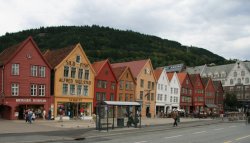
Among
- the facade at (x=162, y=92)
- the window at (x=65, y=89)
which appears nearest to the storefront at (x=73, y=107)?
the window at (x=65, y=89)

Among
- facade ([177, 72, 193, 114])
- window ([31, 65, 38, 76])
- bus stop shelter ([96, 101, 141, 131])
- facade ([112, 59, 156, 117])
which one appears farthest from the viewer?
facade ([177, 72, 193, 114])

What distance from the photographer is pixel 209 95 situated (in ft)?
353

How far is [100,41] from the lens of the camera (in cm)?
16588

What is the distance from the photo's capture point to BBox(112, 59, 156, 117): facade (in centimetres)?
7925

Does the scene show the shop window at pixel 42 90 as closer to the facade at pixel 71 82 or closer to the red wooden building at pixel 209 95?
the facade at pixel 71 82

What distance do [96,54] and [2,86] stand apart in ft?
323

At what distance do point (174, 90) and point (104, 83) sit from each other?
27.6m

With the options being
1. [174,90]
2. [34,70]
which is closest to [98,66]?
[34,70]

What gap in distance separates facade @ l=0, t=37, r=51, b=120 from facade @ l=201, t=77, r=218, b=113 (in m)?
59.8

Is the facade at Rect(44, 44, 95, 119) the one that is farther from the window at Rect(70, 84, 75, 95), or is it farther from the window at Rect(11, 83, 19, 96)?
the window at Rect(11, 83, 19, 96)

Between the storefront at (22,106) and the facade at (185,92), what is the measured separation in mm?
46249

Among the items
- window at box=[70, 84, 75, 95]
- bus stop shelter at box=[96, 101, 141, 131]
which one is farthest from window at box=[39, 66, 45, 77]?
bus stop shelter at box=[96, 101, 141, 131]

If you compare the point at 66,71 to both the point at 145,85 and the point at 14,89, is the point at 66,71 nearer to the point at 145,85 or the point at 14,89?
the point at 14,89

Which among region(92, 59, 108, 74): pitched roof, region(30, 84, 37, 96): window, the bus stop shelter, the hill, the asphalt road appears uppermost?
the hill
